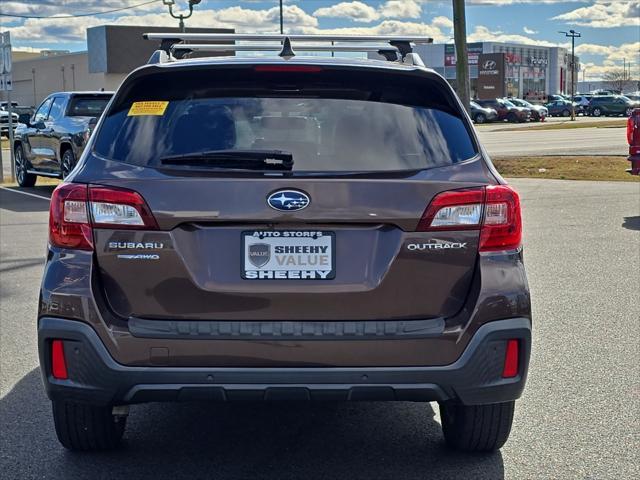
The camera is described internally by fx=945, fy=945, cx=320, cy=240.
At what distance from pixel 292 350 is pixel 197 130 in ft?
3.14

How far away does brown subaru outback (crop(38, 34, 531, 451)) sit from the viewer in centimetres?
359

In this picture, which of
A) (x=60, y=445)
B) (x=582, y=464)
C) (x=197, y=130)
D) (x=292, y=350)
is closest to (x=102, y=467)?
(x=60, y=445)

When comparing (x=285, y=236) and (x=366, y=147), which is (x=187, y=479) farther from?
(x=366, y=147)

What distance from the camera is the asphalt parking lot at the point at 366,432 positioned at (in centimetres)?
418

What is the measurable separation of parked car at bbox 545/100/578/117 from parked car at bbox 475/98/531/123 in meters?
12.9

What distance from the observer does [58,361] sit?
375 centimetres

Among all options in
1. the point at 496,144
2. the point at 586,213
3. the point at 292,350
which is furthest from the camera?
the point at 496,144

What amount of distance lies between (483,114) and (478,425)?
5760 cm

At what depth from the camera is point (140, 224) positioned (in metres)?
3.63

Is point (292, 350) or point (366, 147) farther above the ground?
point (366, 147)

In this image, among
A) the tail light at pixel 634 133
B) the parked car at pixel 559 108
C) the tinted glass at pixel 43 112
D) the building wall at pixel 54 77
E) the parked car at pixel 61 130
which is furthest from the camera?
the building wall at pixel 54 77

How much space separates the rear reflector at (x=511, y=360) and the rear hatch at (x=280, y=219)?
0.28 meters

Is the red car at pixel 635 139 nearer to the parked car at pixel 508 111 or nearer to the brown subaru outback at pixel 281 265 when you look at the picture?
the brown subaru outback at pixel 281 265

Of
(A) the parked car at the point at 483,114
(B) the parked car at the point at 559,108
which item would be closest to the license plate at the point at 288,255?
(A) the parked car at the point at 483,114
